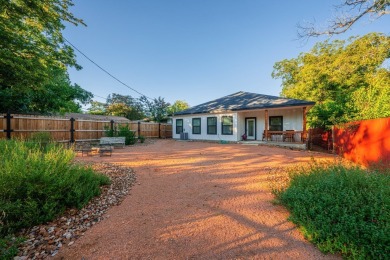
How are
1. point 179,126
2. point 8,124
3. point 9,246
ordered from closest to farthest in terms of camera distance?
point 9,246 → point 8,124 → point 179,126

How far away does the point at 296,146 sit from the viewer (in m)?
11.3

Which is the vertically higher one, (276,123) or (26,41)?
(26,41)

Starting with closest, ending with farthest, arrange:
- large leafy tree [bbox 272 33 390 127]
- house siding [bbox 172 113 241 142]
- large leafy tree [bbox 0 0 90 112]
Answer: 1. large leafy tree [bbox 0 0 90 112]
2. large leafy tree [bbox 272 33 390 127]
3. house siding [bbox 172 113 241 142]

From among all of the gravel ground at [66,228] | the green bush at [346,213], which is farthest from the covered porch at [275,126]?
the gravel ground at [66,228]

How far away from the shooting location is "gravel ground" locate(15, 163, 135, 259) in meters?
2.23

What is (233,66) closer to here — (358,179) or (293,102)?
(293,102)

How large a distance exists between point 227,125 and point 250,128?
6.83 feet

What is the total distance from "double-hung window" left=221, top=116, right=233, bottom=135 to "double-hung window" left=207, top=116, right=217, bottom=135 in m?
0.83

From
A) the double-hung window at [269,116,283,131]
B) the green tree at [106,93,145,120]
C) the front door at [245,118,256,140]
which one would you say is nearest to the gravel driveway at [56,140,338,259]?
the double-hung window at [269,116,283,131]

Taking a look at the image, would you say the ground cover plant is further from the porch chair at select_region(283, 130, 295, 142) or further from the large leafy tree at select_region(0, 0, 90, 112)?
the porch chair at select_region(283, 130, 295, 142)

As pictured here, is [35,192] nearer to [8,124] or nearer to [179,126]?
[8,124]

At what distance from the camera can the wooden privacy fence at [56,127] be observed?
9773mm

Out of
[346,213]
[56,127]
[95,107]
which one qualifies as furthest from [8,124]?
[95,107]

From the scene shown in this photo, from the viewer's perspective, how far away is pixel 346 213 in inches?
88.0
